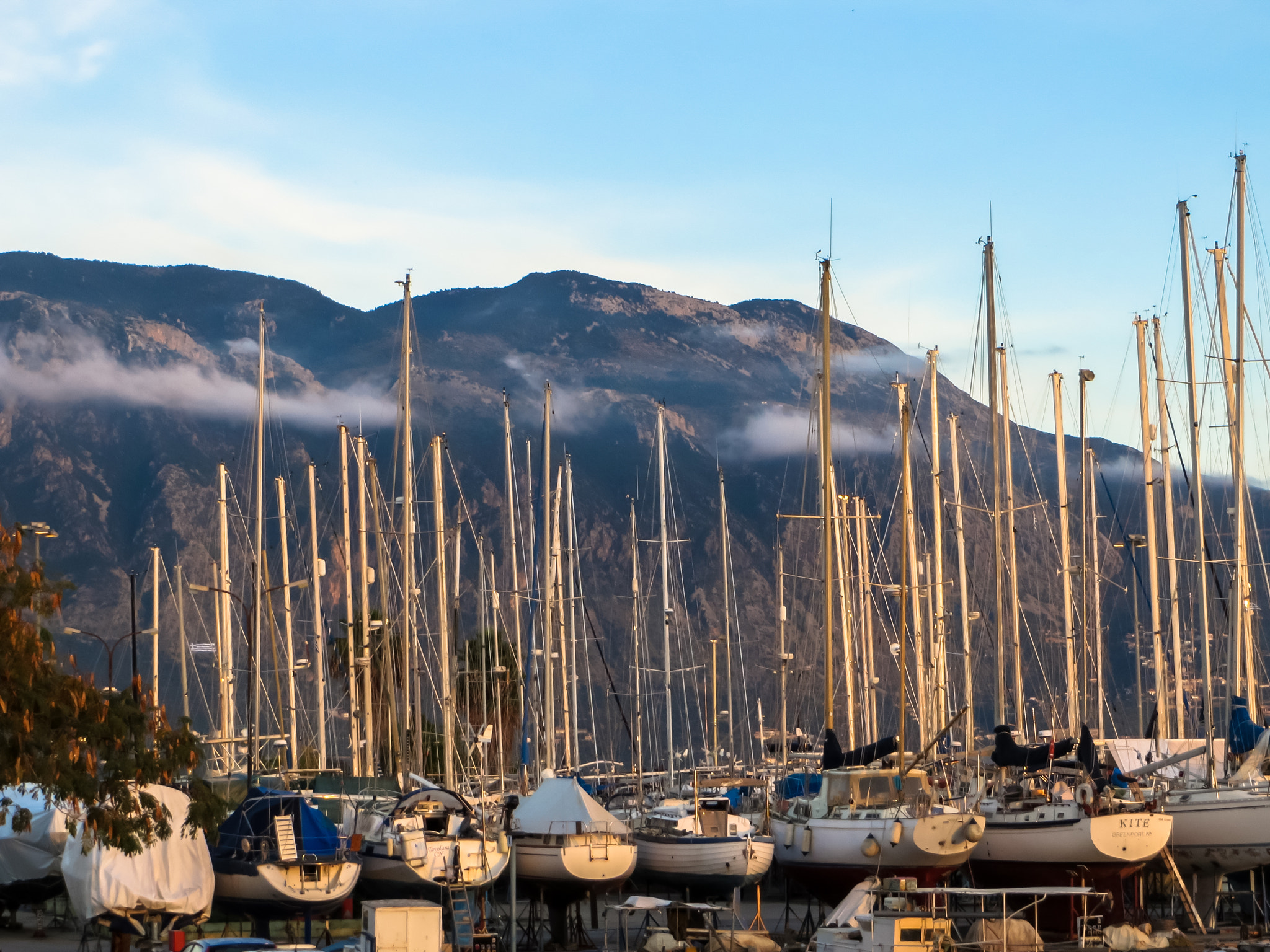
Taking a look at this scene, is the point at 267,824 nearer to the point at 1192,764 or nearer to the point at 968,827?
the point at 968,827

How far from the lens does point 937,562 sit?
61.3 meters

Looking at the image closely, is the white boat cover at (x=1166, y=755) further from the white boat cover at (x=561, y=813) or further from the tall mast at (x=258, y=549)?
the tall mast at (x=258, y=549)

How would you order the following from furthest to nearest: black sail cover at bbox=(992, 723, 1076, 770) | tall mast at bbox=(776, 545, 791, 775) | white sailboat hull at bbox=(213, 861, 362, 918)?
tall mast at bbox=(776, 545, 791, 775)
black sail cover at bbox=(992, 723, 1076, 770)
white sailboat hull at bbox=(213, 861, 362, 918)

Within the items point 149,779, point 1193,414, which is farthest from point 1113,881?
point 149,779

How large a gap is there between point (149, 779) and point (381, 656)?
47.0m

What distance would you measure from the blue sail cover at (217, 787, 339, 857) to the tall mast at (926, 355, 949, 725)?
25.9 meters

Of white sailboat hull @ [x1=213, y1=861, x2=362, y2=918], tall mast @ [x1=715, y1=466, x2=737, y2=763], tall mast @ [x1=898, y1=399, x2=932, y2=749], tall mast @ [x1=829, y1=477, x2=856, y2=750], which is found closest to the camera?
white sailboat hull @ [x1=213, y1=861, x2=362, y2=918]

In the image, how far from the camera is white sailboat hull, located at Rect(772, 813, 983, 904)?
40.3 metres

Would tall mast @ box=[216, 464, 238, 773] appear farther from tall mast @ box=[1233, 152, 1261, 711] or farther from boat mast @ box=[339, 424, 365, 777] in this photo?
tall mast @ box=[1233, 152, 1261, 711]

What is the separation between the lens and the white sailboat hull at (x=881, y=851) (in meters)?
40.3

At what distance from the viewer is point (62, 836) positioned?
44.8m

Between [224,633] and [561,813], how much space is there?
2597 cm

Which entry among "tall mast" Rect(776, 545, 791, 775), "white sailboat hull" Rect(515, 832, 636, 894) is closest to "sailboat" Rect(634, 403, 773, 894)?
"white sailboat hull" Rect(515, 832, 636, 894)

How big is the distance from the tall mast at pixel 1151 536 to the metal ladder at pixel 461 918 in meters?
28.5
